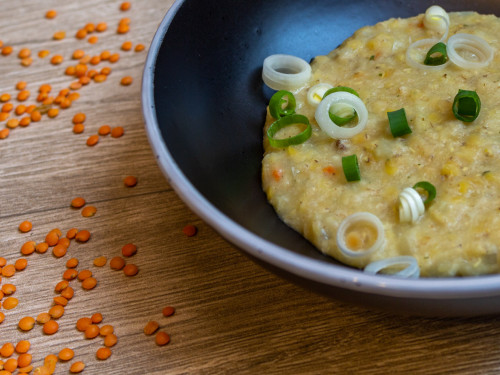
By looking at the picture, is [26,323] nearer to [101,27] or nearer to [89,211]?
[89,211]

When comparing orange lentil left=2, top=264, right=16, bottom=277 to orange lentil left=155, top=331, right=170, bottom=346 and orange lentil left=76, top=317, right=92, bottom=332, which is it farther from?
orange lentil left=155, top=331, right=170, bottom=346

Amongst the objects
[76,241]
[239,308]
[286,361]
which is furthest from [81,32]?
[286,361]

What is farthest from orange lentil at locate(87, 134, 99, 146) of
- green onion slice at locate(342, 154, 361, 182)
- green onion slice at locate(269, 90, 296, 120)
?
green onion slice at locate(342, 154, 361, 182)

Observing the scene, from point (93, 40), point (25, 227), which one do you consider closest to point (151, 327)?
point (25, 227)

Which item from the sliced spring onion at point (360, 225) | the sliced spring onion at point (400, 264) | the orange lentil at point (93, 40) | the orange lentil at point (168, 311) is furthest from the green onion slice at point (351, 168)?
the orange lentil at point (93, 40)

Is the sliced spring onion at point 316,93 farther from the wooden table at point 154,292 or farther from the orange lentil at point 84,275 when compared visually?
the orange lentil at point 84,275

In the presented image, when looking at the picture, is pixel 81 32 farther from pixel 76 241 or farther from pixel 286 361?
pixel 286 361
